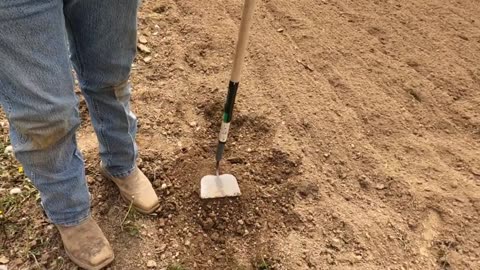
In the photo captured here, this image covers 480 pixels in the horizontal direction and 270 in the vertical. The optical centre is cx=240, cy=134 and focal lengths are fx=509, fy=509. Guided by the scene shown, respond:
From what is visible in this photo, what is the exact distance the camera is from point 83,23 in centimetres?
150

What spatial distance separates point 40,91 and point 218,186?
0.97 m

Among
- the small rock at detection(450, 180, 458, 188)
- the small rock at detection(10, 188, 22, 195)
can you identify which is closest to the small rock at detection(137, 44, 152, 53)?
the small rock at detection(10, 188, 22, 195)

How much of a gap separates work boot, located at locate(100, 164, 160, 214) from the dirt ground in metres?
0.05

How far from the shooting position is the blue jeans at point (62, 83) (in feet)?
4.25

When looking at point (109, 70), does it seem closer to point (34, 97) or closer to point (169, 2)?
point (34, 97)

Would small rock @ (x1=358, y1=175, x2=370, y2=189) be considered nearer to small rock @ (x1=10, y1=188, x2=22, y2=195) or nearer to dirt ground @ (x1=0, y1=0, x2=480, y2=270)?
dirt ground @ (x1=0, y1=0, x2=480, y2=270)

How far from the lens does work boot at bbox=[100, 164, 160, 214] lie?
2068 mm

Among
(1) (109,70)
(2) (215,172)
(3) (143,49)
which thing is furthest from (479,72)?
(1) (109,70)

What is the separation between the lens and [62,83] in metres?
1.42

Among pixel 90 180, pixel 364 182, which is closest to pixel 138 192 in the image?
pixel 90 180

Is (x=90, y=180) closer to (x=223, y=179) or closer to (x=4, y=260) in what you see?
(x=4, y=260)

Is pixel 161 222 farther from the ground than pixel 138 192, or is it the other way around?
pixel 138 192

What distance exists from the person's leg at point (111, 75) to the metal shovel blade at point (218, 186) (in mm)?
212

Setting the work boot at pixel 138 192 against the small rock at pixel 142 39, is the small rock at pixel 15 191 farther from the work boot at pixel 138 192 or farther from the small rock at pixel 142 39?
the small rock at pixel 142 39
